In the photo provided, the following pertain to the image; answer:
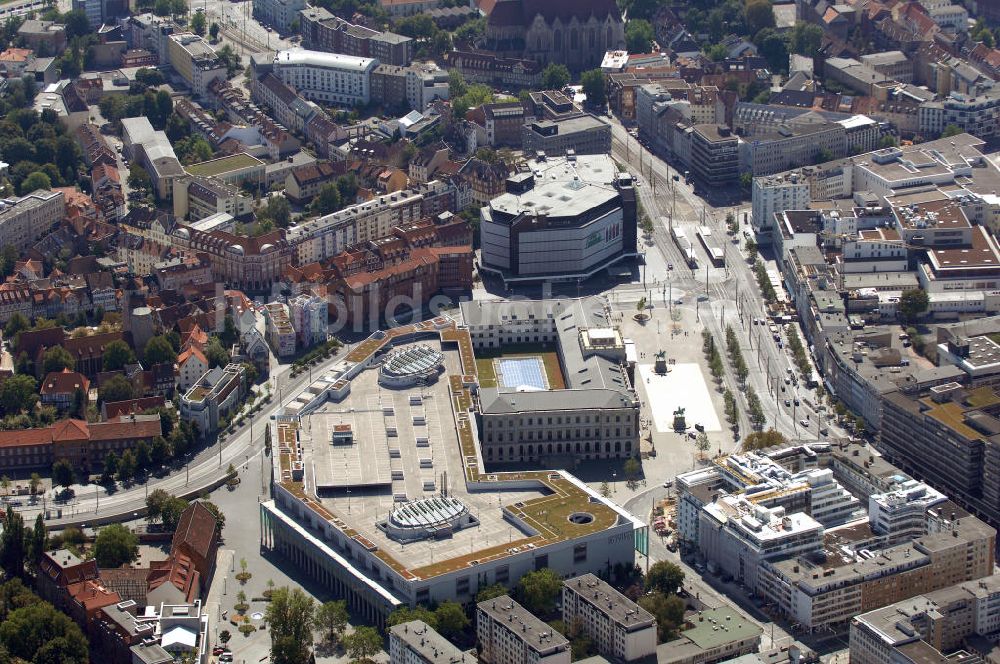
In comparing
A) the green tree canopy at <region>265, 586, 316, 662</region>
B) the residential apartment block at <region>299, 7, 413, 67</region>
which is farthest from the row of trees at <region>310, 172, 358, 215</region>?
the green tree canopy at <region>265, 586, 316, 662</region>

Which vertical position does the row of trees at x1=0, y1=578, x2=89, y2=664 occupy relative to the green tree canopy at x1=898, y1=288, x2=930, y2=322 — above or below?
below

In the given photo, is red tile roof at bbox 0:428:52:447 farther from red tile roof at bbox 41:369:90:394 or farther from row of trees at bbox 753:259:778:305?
row of trees at bbox 753:259:778:305

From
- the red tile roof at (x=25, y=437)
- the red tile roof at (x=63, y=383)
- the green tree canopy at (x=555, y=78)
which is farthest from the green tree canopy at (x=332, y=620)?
the green tree canopy at (x=555, y=78)

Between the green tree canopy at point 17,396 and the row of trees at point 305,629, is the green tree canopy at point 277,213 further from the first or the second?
the row of trees at point 305,629

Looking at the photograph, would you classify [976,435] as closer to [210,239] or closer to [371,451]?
[371,451]

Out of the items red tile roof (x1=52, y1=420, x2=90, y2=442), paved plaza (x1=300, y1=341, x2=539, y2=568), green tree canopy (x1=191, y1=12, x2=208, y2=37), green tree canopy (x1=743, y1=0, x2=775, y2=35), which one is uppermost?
green tree canopy (x1=743, y1=0, x2=775, y2=35)

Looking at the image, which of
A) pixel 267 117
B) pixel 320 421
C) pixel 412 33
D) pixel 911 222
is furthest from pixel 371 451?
pixel 412 33

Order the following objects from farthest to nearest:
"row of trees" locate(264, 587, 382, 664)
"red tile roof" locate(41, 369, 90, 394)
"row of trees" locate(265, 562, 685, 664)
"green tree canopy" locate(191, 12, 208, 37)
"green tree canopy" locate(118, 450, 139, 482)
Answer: "green tree canopy" locate(191, 12, 208, 37)
"red tile roof" locate(41, 369, 90, 394)
"green tree canopy" locate(118, 450, 139, 482)
"row of trees" locate(265, 562, 685, 664)
"row of trees" locate(264, 587, 382, 664)

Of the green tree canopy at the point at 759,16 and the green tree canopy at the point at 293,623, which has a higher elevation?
the green tree canopy at the point at 759,16
